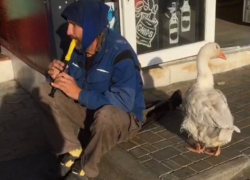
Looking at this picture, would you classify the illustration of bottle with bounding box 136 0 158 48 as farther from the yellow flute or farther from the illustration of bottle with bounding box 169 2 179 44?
the yellow flute

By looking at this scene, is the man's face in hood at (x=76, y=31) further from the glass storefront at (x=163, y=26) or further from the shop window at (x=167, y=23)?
the shop window at (x=167, y=23)

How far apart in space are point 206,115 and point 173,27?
252 centimetres

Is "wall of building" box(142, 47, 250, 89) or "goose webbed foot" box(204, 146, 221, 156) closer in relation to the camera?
"goose webbed foot" box(204, 146, 221, 156)

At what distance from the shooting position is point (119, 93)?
3711 mm

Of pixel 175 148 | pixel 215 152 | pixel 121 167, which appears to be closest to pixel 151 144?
pixel 175 148

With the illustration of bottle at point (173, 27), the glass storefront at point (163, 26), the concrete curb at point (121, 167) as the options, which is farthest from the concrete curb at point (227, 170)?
the illustration of bottle at point (173, 27)

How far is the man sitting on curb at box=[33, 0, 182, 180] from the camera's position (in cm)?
366

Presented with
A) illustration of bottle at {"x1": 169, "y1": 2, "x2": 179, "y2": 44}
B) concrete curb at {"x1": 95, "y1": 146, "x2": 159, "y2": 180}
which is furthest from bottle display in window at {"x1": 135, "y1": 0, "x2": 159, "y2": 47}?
concrete curb at {"x1": 95, "y1": 146, "x2": 159, "y2": 180}

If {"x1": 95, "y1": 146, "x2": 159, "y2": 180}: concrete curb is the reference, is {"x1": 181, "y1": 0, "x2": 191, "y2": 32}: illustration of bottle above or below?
above

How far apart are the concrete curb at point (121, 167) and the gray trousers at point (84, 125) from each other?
133 mm

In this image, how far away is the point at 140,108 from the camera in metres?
4.05

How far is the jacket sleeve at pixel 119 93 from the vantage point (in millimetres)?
3703

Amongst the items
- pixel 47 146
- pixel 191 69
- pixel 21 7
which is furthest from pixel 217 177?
pixel 21 7

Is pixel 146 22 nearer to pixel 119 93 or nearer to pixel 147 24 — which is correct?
pixel 147 24
